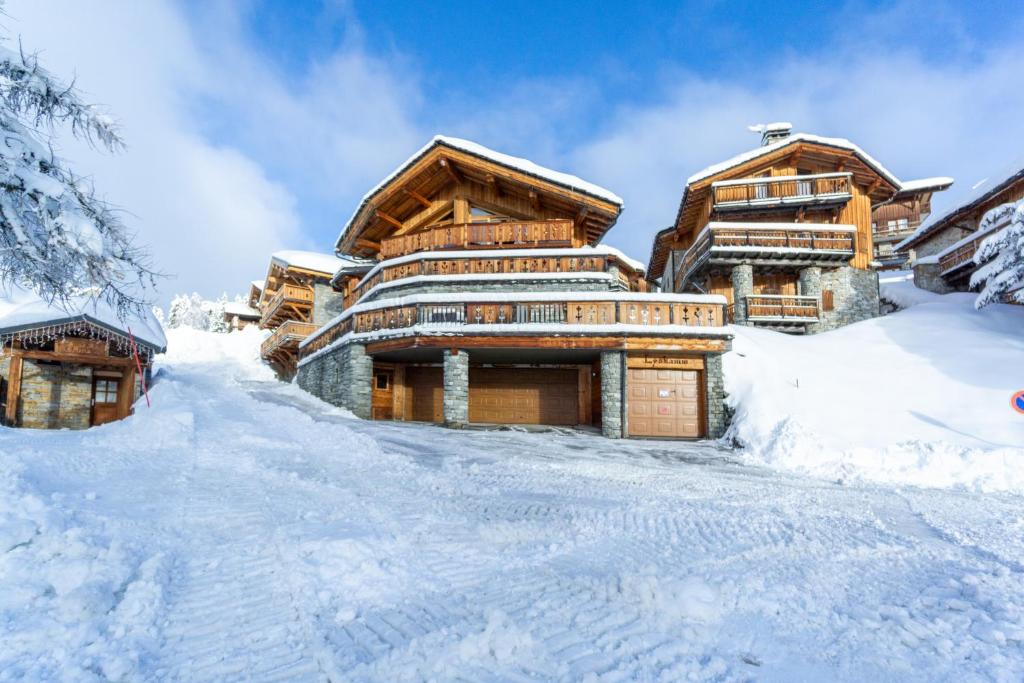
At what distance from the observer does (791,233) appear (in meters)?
23.5

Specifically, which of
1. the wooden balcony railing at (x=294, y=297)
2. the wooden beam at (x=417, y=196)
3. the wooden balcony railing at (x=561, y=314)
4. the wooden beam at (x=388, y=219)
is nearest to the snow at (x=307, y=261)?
the wooden balcony railing at (x=294, y=297)

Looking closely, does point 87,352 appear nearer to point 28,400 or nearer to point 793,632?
point 28,400

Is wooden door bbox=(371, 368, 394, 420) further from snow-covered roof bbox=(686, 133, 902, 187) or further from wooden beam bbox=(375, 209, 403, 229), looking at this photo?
snow-covered roof bbox=(686, 133, 902, 187)

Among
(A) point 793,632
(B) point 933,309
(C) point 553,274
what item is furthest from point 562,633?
(B) point 933,309

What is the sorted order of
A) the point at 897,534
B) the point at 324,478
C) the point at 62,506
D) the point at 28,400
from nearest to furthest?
the point at 62,506, the point at 897,534, the point at 324,478, the point at 28,400

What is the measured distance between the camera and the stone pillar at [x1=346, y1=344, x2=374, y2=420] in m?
16.7

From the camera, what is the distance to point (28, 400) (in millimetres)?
→ 16188

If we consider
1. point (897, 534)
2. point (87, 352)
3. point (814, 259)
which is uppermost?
point (814, 259)

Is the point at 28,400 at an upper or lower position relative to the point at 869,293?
lower

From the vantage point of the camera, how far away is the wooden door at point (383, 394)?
18.8m

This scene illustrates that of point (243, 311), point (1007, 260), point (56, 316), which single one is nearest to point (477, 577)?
point (56, 316)

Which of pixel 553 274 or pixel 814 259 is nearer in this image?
A: pixel 553 274

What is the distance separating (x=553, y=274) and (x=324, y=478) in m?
13.5

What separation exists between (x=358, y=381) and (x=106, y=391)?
394 inches
